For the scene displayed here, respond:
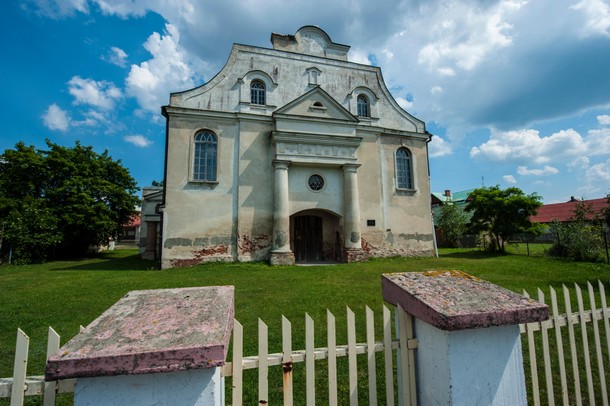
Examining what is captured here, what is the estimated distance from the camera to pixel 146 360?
1.38 m

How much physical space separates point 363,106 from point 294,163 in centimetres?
644

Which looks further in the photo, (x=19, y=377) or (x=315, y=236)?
(x=315, y=236)

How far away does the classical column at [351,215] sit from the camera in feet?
49.7

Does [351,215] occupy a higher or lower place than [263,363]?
higher

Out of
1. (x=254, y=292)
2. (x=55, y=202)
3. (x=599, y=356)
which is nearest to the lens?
(x=599, y=356)

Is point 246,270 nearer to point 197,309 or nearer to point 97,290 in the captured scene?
point 97,290

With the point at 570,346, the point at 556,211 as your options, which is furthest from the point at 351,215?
the point at 556,211

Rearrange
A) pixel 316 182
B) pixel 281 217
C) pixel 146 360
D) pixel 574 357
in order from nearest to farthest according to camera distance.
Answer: pixel 146 360, pixel 574 357, pixel 281 217, pixel 316 182

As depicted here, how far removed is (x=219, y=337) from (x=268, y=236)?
13421 millimetres

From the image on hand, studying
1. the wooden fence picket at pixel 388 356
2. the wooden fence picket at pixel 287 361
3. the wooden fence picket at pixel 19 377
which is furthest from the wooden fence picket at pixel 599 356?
the wooden fence picket at pixel 19 377

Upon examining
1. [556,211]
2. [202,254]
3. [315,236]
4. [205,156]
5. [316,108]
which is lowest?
[202,254]

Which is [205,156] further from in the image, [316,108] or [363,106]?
[363,106]

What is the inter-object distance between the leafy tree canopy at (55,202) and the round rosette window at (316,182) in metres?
17.2

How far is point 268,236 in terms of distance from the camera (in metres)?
14.8
